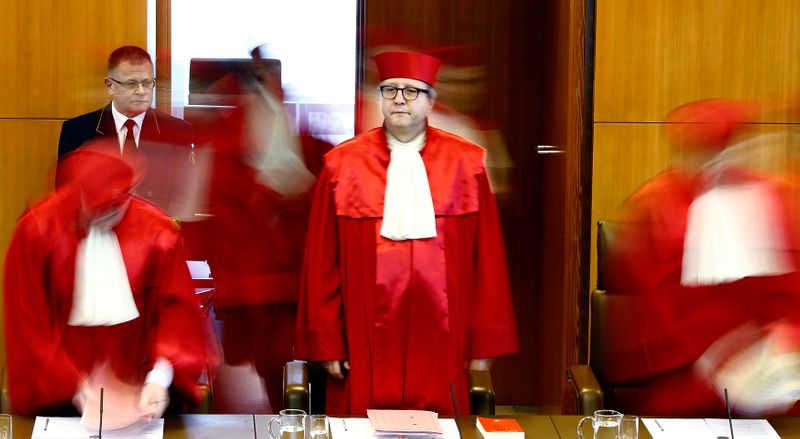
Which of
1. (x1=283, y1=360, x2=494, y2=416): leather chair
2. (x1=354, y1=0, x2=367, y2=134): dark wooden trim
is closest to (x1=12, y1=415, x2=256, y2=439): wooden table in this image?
(x1=283, y1=360, x2=494, y2=416): leather chair

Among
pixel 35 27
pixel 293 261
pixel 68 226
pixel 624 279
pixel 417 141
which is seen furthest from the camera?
pixel 293 261

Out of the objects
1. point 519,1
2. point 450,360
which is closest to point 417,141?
point 450,360

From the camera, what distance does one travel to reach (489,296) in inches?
148

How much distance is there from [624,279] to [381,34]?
1.88 m

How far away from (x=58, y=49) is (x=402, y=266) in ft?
5.11

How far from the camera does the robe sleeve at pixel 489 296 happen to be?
377cm

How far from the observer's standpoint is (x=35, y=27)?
4301mm

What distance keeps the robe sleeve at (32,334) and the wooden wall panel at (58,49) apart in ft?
3.91

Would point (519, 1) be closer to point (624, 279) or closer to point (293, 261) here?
point (293, 261)

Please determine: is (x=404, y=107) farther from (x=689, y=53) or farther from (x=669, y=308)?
(x=689, y=53)

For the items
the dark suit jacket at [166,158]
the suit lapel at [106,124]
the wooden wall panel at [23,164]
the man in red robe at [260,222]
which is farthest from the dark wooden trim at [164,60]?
the wooden wall panel at [23,164]

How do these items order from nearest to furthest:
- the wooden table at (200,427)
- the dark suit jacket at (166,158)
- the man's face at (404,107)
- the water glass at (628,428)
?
the water glass at (628,428) < the wooden table at (200,427) < the man's face at (404,107) < the dark suit jacket at (166,158)

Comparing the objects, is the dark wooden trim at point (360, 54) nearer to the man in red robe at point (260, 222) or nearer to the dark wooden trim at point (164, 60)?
the man in red robe at point (260, 222)

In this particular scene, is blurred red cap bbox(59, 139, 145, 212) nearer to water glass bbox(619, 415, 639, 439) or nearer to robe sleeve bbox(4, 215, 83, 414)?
robe sleeve bbox(4, 215, 83, 414)
